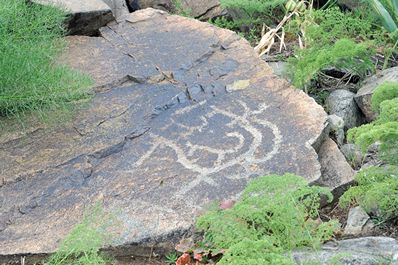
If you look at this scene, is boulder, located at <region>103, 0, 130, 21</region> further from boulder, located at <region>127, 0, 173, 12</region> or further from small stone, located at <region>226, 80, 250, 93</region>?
small stone, located at <region>226, 80, 250, 93</region>

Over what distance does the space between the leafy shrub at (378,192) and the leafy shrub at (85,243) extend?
0.81m

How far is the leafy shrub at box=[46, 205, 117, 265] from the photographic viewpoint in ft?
7.22

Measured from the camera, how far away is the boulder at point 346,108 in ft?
11.6

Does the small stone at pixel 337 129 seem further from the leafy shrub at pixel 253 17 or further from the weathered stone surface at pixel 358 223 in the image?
the leafy shrub at pixel 253 17

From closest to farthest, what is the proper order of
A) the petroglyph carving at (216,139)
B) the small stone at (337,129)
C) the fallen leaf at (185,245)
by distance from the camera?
the fallen leaf at (185,245)
the petroglyph carving at (216,139)
the small stone at (337,129)

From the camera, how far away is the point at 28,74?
291 cm

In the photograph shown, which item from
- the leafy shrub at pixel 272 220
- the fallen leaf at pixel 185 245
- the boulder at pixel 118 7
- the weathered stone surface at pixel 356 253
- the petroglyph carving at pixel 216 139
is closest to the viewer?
the weathered stone surface at pixel 356 253

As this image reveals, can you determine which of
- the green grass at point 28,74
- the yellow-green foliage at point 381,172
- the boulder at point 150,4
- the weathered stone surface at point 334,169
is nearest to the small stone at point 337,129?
the weathered stone surface at point 334,169

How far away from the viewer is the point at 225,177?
9.27ft

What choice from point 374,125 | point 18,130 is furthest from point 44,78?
point 374,125

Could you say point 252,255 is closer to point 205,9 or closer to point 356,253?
point 356,253

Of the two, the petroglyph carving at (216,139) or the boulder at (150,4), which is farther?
the boulder at (150,4)

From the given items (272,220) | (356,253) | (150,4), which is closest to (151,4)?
(150,4)

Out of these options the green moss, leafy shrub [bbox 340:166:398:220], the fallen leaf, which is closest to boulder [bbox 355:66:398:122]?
leafy shrub [bbox 340:166:398:220]
